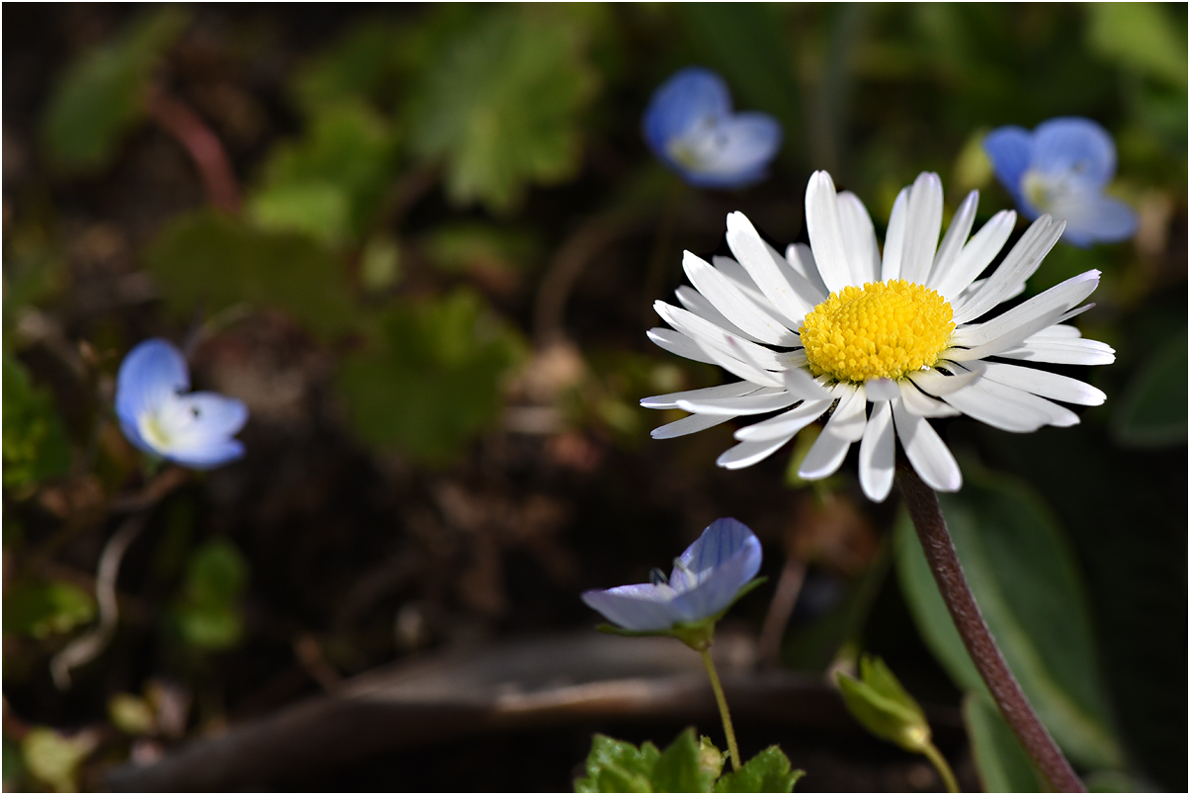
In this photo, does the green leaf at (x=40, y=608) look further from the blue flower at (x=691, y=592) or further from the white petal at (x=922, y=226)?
the white petal at (x=922, y=226)

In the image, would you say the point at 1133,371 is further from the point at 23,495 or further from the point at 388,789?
the point at 23,495

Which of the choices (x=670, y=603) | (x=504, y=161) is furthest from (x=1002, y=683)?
(x=504, y=161)

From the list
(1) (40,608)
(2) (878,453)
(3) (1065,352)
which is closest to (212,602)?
(1) (40,608)

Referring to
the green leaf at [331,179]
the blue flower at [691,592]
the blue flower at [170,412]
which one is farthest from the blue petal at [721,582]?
the green leaf at [331,179]

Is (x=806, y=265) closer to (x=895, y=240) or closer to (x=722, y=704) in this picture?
(x=895, y=240)

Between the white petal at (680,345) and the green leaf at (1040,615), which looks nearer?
the white petal at (680,345)

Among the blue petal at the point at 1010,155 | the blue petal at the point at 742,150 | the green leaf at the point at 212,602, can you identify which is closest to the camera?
the blue petal at the point at 1010,155

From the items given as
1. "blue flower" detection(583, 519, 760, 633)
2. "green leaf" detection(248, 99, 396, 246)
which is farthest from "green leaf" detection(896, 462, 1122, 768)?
"green leaf" detection(248, 99, 396, 246)

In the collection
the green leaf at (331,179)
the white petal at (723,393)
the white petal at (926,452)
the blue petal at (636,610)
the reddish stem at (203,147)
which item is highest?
the reddish stem at (203,147)
